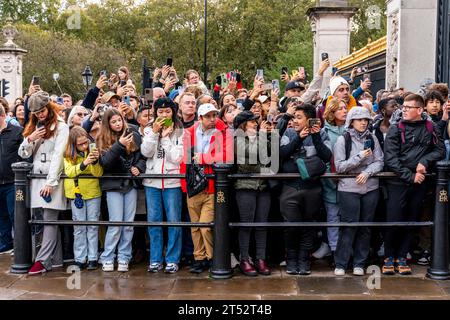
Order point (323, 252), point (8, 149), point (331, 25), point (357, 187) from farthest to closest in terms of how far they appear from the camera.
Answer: point (331, 25)
point (8, 149)
point (323, 252)
point (357, 187)

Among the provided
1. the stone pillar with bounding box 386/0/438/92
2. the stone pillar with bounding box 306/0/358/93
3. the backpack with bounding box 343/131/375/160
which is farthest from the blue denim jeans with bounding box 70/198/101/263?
the stone pillar with bounding box 306/0/358/93

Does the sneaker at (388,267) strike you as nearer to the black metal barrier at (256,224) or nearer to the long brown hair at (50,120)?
the black metal barrier at (256,224)

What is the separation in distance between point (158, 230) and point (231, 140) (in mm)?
1334

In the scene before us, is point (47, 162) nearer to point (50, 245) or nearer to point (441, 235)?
point (50, 245)

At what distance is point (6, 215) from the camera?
8.03 m

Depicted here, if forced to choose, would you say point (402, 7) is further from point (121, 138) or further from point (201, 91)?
point (121, 138)

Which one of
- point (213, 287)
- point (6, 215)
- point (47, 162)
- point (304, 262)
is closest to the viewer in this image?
point (213, 287)

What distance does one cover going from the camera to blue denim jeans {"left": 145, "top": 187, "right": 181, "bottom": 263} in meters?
6.71

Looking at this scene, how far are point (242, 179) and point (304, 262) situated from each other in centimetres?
113

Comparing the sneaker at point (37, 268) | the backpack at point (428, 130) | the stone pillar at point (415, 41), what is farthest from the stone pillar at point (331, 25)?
the sneaker at point (37, 268)

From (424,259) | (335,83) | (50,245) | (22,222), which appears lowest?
(424,259)

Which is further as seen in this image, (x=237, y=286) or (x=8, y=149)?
(x=8, y=149)

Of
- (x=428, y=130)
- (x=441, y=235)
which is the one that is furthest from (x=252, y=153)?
(x=441, y=235)

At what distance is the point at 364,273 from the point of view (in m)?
6.53
